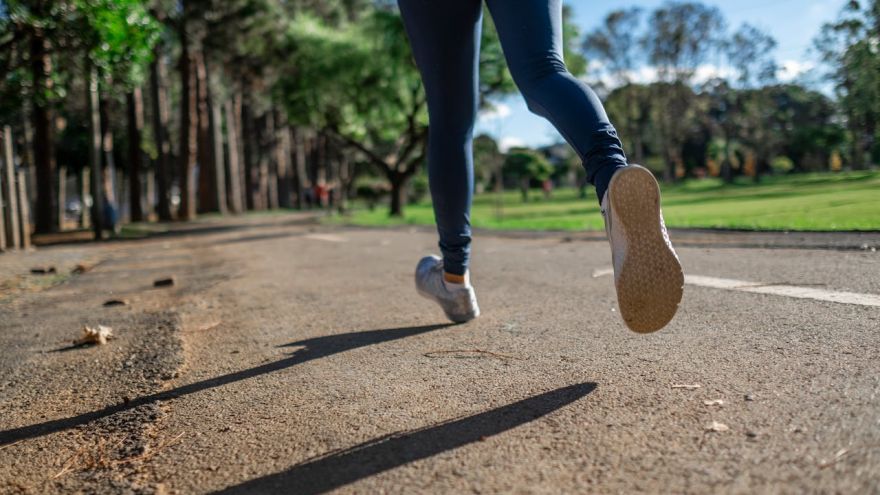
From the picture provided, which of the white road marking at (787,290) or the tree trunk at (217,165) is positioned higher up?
the tree trunk at (217,165)

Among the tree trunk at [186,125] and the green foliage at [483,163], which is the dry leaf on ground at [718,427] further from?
the green foliage at [483,163]

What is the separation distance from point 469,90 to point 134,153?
25.3 metres

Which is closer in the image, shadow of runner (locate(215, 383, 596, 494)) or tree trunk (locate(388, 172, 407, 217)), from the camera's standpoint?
shadow of runner (locate(215, 383, 596, 494))

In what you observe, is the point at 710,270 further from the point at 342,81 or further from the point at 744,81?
the point at 744,81

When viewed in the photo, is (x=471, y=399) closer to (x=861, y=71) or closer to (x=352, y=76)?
(x=861, y=71)

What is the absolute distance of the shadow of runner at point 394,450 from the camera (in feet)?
4.32

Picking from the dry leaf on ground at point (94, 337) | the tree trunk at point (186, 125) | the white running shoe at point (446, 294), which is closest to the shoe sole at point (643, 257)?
the white running shoe at point (446, 294)

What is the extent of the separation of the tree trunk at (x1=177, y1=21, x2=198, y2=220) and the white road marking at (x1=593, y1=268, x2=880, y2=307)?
27023mm

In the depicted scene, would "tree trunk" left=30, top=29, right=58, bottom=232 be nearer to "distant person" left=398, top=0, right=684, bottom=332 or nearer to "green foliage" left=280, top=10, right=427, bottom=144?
"green foliage" left=280, top=10, right=427, bottom=144

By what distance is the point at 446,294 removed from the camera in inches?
108

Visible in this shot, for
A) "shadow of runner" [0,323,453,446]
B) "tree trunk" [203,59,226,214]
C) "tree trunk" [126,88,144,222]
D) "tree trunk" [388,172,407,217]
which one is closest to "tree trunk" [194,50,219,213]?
"tree trunk" [203,59,226,214]

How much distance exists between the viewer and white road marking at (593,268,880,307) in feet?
8.14

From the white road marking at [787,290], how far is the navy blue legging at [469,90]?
1246 mm

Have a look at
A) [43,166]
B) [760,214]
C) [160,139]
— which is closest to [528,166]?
[160,139]
